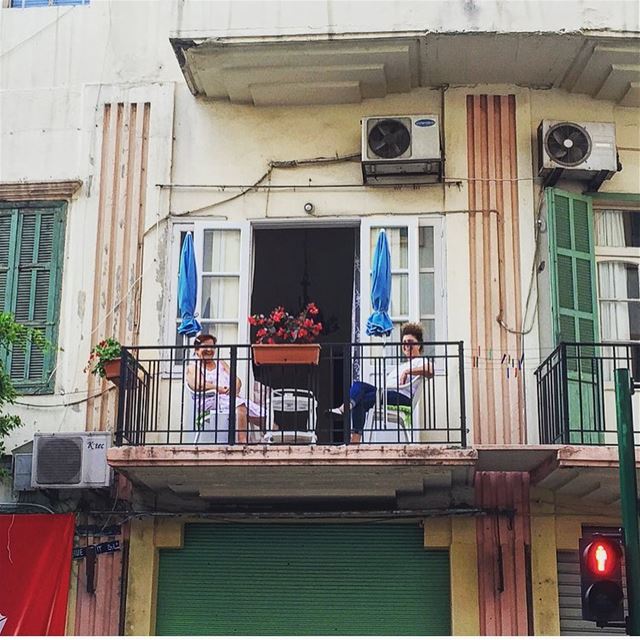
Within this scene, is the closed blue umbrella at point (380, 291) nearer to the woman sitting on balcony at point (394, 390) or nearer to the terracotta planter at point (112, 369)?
the woman sitting on balcony at point (394, 390)

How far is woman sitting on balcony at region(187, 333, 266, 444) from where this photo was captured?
10617mm

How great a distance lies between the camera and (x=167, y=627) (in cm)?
1105

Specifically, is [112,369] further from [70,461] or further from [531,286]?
[531,286]

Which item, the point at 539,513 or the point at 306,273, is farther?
the point at 306,273

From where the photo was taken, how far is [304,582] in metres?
11.1

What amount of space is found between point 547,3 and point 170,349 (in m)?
4.89

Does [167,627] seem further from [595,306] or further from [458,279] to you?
[595,306]

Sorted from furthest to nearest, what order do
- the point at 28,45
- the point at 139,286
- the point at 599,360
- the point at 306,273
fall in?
the point at 306,273, the point at 28,45, the point at 139,286, the point at 599,360

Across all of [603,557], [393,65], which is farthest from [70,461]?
[603,557]

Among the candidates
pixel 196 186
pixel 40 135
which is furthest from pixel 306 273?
pixel 40 135

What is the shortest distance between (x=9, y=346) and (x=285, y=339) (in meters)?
2.87

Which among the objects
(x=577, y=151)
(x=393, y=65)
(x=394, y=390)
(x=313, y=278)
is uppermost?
(x=393, y=65)

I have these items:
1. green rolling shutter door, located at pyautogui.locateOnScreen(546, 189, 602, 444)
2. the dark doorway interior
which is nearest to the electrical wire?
green rolling shutter door, located at pyautogui.locateOnScreen(546, 189, 602, 444)

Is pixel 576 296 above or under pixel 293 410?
above
